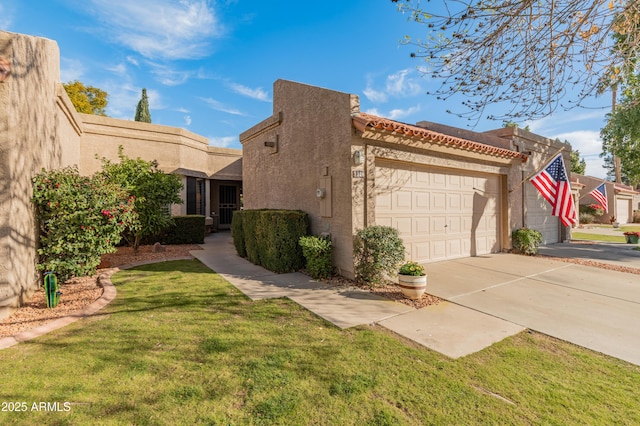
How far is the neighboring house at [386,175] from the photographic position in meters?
6.93

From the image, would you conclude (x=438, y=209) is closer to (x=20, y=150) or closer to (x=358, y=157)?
(x=358, y=157)

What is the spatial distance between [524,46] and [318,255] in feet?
18.9

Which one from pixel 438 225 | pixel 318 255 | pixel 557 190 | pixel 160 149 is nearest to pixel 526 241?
pixel 557 190

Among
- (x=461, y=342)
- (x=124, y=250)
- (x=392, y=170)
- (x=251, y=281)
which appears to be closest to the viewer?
(x=461, y=342)

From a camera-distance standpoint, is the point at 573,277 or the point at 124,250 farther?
the point at 124,250

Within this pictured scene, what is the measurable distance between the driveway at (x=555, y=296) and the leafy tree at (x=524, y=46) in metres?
3.57

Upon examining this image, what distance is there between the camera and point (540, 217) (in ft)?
42.2

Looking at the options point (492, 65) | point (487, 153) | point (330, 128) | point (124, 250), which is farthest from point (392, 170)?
point (124, 250)

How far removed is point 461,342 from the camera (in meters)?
3.89

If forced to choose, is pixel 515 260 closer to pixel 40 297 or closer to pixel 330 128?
pixel 330 128

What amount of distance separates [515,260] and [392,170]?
551cm

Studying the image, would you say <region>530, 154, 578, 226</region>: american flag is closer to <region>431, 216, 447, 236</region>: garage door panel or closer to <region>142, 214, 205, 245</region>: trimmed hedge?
<region>431, 216, 447, 236</region>: garage door panel

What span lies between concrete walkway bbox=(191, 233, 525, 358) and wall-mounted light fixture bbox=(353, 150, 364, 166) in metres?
2.98

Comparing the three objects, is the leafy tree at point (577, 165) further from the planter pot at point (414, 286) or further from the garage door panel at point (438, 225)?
the planter pot at point (414, 286)
